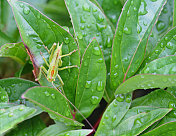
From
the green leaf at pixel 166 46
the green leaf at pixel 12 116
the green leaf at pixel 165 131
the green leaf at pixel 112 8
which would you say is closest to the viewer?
the green leaf at pixel 12 116

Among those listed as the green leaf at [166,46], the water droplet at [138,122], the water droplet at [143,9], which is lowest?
the water droplet at [138,122]

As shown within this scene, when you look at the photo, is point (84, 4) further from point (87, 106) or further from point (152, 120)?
point (152, 120)

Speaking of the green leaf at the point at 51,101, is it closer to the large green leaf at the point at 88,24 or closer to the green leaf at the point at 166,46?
the large green leaf at the point at 88,24

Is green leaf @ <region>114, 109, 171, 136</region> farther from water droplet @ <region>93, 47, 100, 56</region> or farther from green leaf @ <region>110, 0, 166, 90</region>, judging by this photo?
water droplet @ <region>93, 47, 100, 56</region>

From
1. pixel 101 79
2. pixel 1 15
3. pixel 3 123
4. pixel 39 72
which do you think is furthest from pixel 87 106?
pixel 1 15

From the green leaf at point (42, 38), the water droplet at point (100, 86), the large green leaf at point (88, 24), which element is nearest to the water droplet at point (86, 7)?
the large green leaf at point (88, 24)

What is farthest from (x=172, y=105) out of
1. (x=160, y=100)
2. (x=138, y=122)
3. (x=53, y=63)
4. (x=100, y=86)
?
(x=53, y=63)

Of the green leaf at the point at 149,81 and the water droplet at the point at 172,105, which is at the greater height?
the green leaf at the point at 149,81
